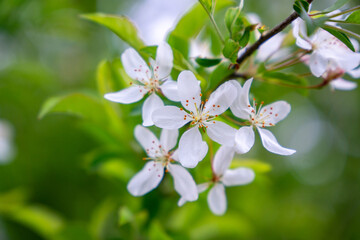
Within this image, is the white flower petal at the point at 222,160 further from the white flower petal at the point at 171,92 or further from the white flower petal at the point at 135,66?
the white flower petal at the point at 135,66

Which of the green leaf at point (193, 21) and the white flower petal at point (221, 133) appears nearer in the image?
the white flower petal at point (221, 133)

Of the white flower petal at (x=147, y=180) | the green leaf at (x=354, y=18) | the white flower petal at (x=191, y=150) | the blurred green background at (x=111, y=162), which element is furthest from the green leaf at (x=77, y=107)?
the green leaf at (x=354, y=18)

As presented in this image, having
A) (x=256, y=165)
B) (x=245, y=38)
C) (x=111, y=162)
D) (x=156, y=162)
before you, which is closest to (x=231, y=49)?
(x=245, y=38)

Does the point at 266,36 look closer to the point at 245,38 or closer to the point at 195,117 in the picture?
the point at 245,38

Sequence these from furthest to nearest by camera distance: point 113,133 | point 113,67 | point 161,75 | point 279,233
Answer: point 279,233 < point 113,133 < point 113,67 < point 161,75

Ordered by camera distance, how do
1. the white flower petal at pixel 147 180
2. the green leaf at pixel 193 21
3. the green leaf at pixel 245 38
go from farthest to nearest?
the green leaf at pixel 193 21
the white flower petal at pixel 147 180
the green leaf at pixel 245 38

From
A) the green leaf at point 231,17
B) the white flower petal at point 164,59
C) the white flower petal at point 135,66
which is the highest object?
the white flower petal at point 135,66

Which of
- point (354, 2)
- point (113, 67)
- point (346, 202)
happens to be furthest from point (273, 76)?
point (354, 2)

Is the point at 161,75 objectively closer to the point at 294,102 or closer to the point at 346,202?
the point at 346,202
